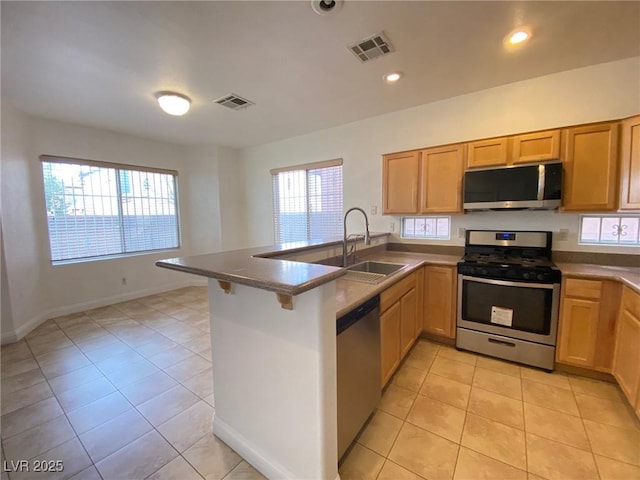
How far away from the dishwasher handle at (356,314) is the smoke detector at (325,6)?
1.87 m

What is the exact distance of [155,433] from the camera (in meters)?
1.78

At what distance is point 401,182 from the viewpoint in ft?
Result: 10.5

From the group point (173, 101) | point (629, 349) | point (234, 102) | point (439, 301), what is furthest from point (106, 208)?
point (629, 349)

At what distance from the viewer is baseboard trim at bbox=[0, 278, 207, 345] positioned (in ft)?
10.1

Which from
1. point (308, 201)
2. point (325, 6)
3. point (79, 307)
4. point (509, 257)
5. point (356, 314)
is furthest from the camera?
point (308, 201)

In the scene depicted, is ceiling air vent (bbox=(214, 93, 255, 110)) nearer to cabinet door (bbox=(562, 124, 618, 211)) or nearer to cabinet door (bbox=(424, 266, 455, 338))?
cabinet door (bbox=(424, 266, 455, 338))

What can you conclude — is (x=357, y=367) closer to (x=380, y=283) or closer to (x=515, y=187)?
(x=380, y=283)

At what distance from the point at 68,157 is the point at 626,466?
6359 millimetres

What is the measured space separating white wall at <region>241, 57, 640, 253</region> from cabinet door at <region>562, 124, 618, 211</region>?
1.01ft

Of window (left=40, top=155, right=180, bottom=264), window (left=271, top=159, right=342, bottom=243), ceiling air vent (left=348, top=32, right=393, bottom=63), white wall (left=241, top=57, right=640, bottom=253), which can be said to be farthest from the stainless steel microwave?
window (left=40, top=155, right=180, bottom=264)

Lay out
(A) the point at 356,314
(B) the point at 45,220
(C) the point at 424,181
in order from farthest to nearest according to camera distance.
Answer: (B) the point at 45,220, (C) the point at 424,181, (A) the point at 356,314

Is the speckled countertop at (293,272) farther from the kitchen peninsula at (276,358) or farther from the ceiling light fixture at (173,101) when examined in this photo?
the ceiling light fixture at (173,101)

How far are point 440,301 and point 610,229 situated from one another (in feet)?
5.50

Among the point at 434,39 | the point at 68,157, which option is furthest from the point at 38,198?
the point at 434,39
